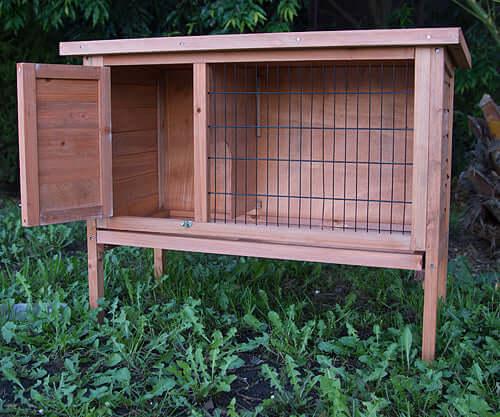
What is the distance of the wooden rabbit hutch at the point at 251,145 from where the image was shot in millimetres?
2535

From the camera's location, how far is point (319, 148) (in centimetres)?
344

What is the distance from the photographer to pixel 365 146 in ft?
11.1

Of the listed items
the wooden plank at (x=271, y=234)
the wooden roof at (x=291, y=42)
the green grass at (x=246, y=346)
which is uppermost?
the wooden roof at (x=291, y=42)

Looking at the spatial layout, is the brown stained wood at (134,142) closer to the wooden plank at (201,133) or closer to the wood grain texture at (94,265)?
the wood grain texture at (94,265)

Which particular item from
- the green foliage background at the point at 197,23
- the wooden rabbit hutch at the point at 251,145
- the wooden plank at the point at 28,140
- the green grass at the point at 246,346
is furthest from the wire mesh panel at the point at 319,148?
the green foliage background at the point at 197,23

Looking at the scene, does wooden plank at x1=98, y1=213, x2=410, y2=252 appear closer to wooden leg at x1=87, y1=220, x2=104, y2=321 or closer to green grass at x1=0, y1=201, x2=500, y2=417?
wooden leg at x1=87, y1=220, x2=104, y2=321

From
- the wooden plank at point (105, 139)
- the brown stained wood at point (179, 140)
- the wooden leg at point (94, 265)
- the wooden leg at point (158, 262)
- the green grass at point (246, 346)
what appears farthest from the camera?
the wooden leg at point (158, 262)

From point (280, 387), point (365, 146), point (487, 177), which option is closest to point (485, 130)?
point (487, 177)

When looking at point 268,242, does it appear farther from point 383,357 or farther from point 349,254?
point 383,357

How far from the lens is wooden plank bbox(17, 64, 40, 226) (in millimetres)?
2568

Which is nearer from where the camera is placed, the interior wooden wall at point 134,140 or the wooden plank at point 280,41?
the wooden plank at point 280,41

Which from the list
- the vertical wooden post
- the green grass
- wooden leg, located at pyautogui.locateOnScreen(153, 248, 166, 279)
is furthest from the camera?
wooden leg, located at pyautogui.locateOnScreen(153, 248, 166, 279)

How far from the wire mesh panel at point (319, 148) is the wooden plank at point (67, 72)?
674 millimetres

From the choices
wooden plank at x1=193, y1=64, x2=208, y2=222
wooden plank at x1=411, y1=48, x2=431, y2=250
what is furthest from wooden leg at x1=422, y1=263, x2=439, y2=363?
wooden plank at x1=193, y1=64, x2=208, y2=222
